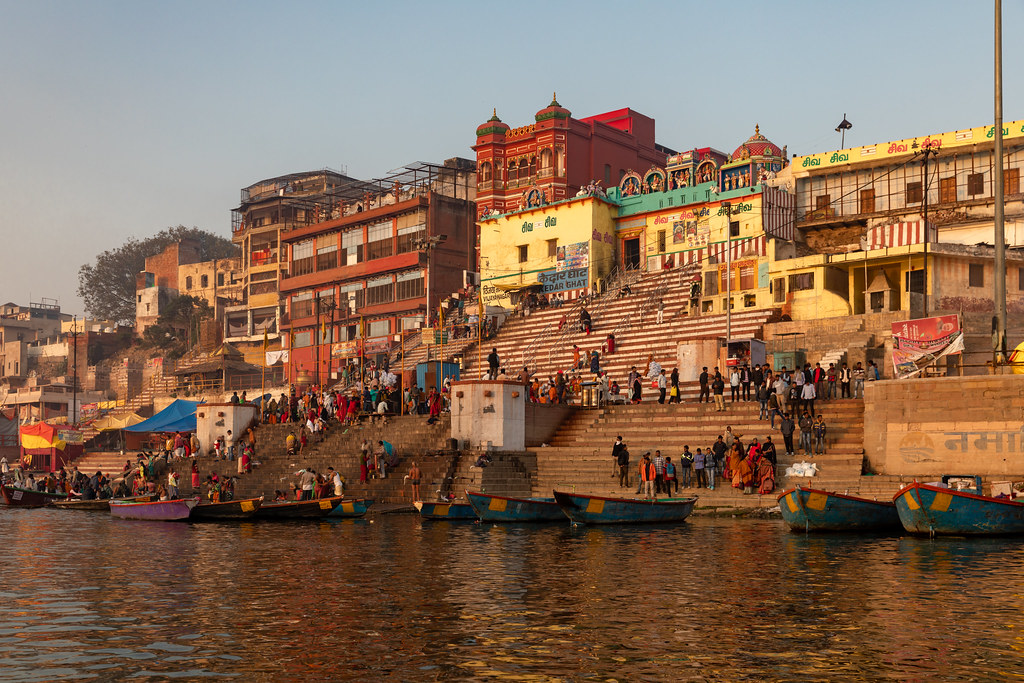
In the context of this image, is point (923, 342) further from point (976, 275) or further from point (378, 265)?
point (378, 265)

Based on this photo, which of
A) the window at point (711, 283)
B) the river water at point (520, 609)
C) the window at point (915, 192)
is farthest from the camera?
the window at point (915, 192)

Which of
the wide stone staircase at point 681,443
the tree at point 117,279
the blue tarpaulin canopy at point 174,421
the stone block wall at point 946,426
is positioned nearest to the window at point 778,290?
the wide stone staircase at point 681,443

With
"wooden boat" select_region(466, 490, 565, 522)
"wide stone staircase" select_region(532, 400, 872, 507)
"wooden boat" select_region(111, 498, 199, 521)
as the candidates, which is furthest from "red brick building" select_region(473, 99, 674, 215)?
"wooden boat" select_region(466, 490, 565, 522)

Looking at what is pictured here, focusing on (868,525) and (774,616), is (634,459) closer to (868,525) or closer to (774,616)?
(868,525)

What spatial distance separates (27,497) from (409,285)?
1141 inches

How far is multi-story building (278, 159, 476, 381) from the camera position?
218 feet

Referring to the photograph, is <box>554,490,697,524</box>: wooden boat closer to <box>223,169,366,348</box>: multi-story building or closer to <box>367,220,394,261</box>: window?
<box>367,220,394,261</box>: window

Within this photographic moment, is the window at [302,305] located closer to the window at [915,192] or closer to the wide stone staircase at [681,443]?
the window at [915,192]

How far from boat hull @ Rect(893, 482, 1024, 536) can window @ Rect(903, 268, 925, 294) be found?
1873 centimetres

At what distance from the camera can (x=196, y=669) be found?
10.9 m

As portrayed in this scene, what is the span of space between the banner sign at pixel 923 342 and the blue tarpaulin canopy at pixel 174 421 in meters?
31.2

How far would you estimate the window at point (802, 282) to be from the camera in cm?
4272

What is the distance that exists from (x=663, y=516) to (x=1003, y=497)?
7.76m

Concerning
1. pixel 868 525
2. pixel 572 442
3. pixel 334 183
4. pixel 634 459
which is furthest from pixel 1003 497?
pixel 334 183
